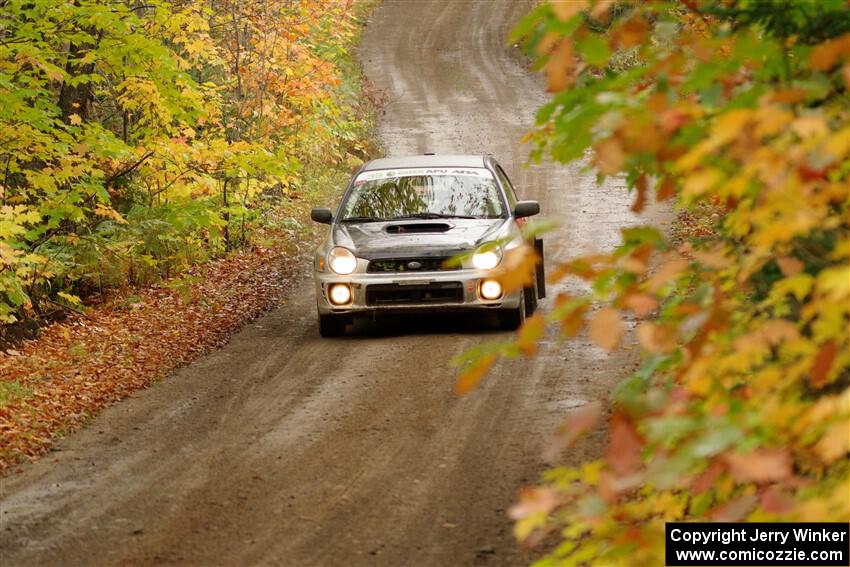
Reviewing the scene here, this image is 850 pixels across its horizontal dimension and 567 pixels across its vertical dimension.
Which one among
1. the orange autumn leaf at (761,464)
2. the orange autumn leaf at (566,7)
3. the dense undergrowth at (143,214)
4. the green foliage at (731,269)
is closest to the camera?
the orange autumn leaf at (761,464)

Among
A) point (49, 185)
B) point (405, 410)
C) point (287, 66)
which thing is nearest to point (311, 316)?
point (49, 185)

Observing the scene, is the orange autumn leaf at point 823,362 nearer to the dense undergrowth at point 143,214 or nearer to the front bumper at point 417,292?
the dense undergrowth at point 143,214

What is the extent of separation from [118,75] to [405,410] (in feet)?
22.9

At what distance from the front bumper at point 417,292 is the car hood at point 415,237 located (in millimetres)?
234

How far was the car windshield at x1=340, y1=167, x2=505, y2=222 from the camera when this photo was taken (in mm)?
12523

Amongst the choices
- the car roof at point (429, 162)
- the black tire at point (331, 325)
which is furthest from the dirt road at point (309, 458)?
the car roof at point (429, 162)

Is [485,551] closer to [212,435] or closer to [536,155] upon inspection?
[536,155]

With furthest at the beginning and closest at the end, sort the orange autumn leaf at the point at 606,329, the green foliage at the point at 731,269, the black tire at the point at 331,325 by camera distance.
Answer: the black tire at the point at 331,325 < the orange autumn leaf at the point at 606,329 < the green foliage at the point at 731,269

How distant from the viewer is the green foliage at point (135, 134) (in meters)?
12.5

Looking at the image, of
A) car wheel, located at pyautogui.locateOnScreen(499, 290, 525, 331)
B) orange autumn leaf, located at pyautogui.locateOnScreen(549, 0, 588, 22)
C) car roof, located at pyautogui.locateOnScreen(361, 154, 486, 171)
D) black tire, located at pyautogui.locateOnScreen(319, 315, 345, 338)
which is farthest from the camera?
car roof, located at pyautogui.locateOnScreen(361, 154, 486, 171)

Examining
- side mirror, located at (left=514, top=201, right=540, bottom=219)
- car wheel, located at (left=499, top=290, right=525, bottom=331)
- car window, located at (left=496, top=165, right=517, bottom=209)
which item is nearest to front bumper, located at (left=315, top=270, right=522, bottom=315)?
car wheel, located at (left=499, top=290, right=525, bottom=331)

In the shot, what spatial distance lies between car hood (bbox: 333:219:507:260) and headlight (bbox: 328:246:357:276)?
0.07 meters

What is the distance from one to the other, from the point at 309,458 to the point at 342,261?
13.4ft

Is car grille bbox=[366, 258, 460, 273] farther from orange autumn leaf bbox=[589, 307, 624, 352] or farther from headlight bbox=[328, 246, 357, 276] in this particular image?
orange autumn leaf bbox=[589, 307, 624, 352]
